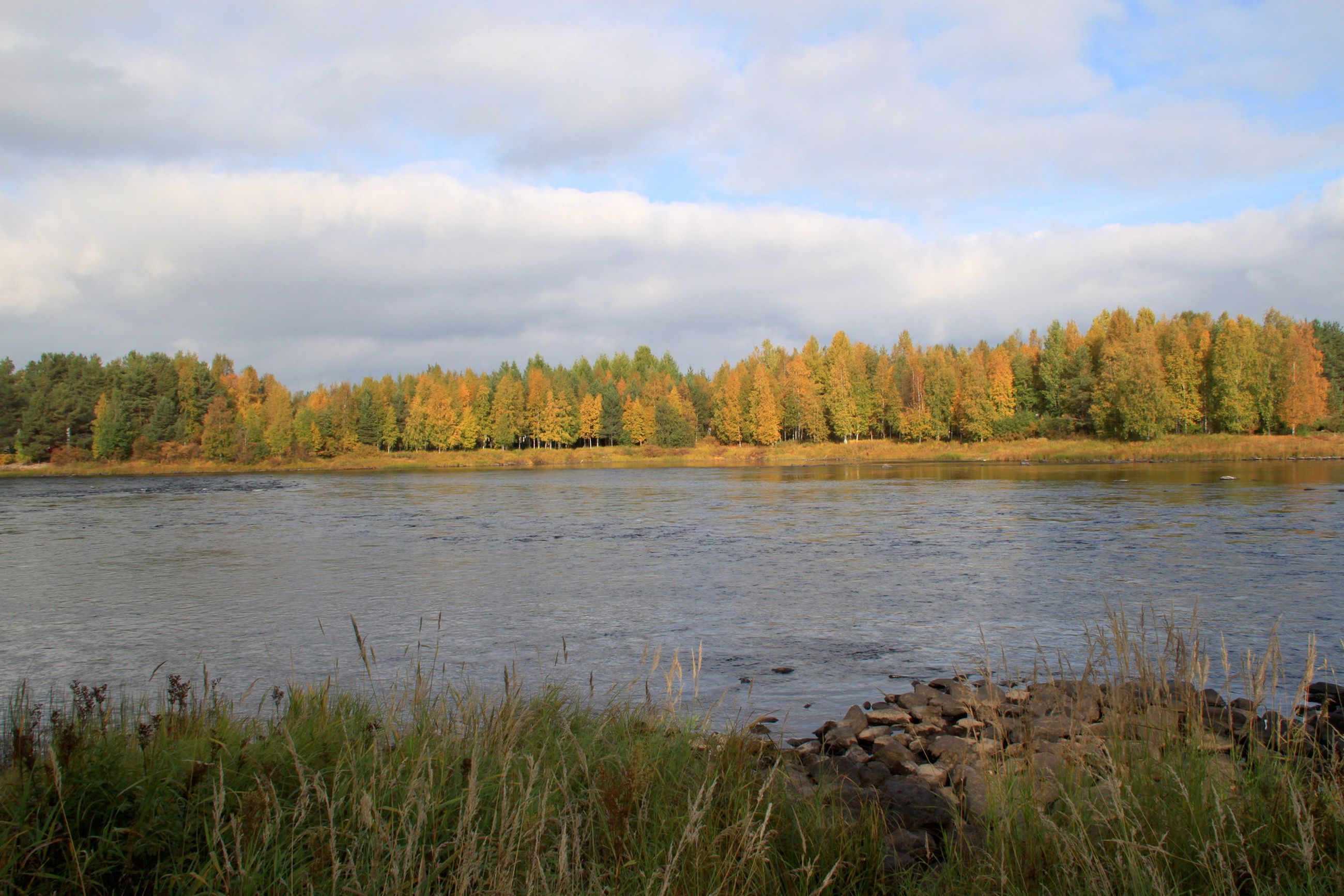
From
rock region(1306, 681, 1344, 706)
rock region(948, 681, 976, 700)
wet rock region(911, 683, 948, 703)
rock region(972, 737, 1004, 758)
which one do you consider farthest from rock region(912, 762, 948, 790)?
rock region(1306, 681, 1344, 706)

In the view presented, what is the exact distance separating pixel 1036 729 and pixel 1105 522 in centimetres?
2244

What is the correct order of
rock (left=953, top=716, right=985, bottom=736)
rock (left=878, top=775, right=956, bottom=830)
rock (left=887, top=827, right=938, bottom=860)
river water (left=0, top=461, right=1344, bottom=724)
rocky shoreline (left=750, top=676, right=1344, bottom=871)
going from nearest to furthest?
rock (left=887, top=827, right=938, bottom=860) < rocky shoreline (left=750, top=676, right=1344, bottom=871) < rock (left=878, top=775, right=956, bottom=830) < rock (left=953, top=716, right=985, bottom=736) < river water (left=0, top=461, right=1344, bottom=724)

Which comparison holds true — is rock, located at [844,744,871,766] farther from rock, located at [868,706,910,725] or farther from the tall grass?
the tall grass

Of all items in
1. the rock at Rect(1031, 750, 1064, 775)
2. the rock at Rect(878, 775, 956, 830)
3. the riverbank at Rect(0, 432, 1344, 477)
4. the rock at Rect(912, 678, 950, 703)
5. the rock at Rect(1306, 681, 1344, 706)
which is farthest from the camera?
the riverbank at Rect(0, 432, 1344, 477)

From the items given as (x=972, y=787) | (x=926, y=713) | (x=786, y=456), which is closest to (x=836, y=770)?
(x=972, y=787)

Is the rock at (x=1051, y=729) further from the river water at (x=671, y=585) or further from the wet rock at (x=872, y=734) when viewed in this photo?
the wet rock at (x=872, y=734)

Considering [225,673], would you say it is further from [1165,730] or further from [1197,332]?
[1197,332]

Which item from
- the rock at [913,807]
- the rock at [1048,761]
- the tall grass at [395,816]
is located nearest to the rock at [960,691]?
the rock at [1048,761]

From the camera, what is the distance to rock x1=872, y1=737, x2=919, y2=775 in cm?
695

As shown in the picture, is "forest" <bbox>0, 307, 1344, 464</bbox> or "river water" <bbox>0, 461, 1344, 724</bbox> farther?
"forest" <bbox>0, 307, 1344, 464</bbox>

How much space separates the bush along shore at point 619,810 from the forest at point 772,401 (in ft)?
278

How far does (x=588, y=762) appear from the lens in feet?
18.2

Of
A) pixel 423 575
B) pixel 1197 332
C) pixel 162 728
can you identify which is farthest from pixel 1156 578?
pixel 1197 332

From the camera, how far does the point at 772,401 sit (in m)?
107
